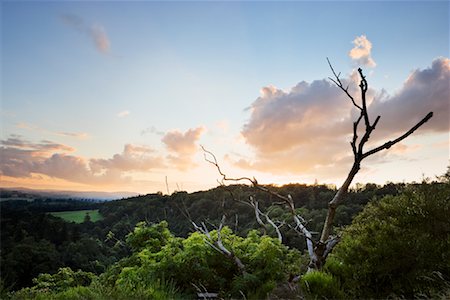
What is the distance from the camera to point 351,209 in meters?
31.6

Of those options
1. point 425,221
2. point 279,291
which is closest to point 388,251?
point 425,221

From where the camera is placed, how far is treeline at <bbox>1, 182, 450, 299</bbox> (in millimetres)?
7874

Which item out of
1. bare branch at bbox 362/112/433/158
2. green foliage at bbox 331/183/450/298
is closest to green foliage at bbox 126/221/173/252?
green foliage at bbox 331/183/450/298

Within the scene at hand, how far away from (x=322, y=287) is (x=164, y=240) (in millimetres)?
6605

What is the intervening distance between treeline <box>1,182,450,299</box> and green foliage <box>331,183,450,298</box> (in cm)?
17

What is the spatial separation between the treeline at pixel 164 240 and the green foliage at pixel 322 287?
13 centimetres

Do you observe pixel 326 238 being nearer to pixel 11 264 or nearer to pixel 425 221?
pixel 425 221

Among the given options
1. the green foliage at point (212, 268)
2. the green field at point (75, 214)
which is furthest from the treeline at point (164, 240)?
the green field at point (75, 214)

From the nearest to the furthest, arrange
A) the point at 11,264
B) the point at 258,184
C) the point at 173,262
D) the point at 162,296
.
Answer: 1. the point at 162,296
2. the point at 173,262
3. the point at 258,184
4. the point at 11,264

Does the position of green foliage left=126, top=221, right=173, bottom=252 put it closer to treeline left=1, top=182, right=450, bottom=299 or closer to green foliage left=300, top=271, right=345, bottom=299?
treeline left=1, top=182, right=450, bottom=299

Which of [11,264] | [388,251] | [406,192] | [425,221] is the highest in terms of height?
[406,192]

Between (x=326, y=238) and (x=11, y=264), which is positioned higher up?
(x=326, y=238)

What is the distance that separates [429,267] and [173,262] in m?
5.35

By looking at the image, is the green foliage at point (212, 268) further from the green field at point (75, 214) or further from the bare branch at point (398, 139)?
the green field at point (75, 214)
